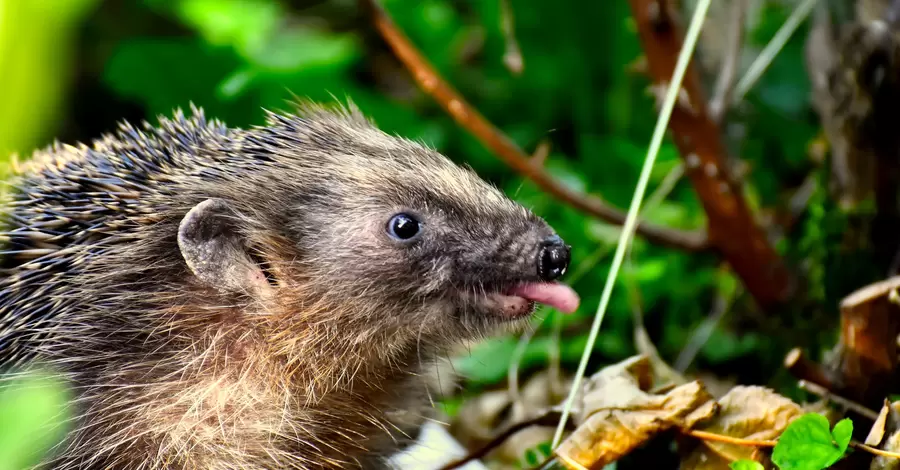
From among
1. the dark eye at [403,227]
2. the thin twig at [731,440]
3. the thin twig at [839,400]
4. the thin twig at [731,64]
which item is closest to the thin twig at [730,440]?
the thin twig at [731,440]

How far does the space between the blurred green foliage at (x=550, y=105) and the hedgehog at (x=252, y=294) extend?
0.56 meters

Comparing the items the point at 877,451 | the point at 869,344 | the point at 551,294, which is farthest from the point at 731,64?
the point at 877,451

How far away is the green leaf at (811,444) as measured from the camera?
2641 millimetres

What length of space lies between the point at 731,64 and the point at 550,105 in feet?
9.29

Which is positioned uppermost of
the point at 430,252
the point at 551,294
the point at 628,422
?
the point at 430,252

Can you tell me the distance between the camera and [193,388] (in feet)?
10.4

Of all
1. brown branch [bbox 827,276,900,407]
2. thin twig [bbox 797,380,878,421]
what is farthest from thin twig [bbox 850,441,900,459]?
brown branch [bbox 827,276,900,407]

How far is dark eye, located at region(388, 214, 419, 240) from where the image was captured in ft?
10.4

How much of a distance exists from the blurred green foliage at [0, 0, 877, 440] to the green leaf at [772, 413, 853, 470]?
1712mm

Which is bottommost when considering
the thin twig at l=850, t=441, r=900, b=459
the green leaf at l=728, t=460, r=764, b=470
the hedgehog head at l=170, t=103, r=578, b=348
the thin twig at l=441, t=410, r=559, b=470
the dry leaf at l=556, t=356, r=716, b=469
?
the thin twig at l=850, t=441, r=900, b=459

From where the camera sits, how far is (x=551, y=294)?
3189 mm

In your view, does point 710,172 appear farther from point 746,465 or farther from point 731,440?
point 746,465

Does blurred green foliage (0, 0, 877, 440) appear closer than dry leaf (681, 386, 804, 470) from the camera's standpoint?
No

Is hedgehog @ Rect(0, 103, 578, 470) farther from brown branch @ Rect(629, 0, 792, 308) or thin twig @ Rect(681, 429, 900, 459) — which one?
brown branch @ Rect(629, 0, 792, 308)
